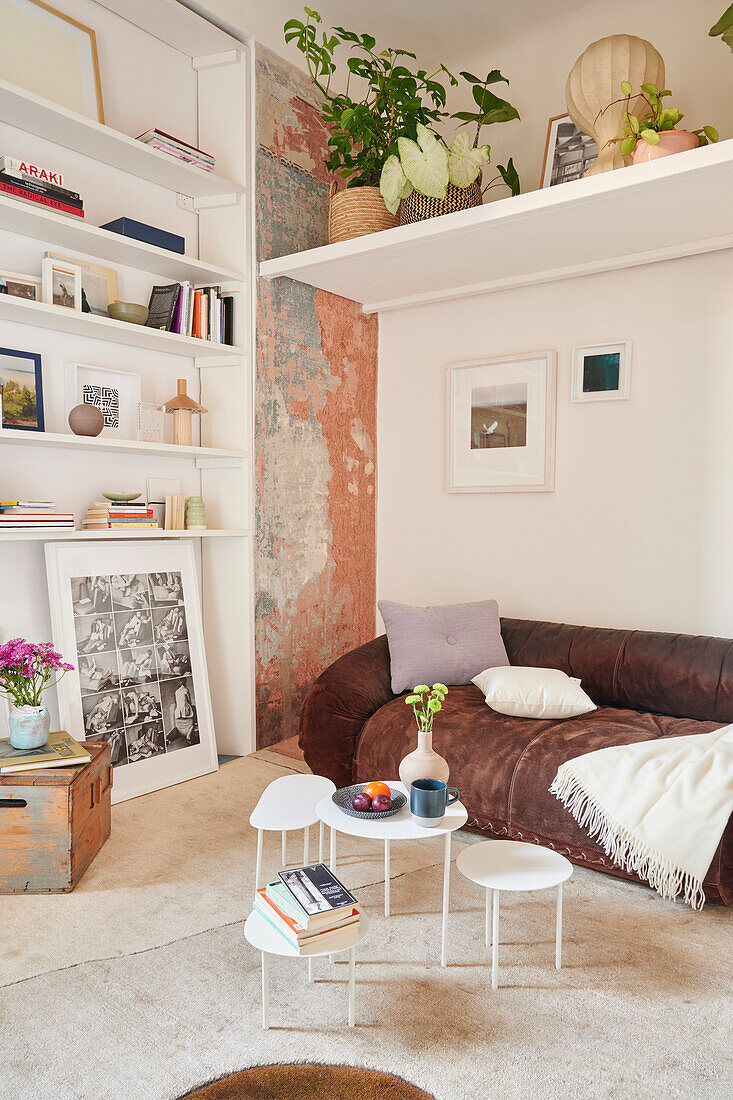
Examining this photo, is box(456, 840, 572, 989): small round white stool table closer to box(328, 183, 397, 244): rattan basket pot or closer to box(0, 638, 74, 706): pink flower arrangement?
box(0, 638, 74, 706): pink flower arrangement

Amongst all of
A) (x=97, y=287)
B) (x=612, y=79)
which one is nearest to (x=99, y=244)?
(x=97, y=287)

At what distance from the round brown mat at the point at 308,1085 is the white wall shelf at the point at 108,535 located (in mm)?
1875

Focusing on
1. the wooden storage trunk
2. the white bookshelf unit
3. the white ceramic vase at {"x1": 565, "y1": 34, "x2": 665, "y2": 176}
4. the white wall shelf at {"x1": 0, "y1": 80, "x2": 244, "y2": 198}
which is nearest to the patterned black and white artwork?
the white bookshelf unit

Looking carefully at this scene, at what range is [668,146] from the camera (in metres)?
2.67

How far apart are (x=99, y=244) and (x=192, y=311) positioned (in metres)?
0.49

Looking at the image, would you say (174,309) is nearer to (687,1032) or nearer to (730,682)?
(730,682)

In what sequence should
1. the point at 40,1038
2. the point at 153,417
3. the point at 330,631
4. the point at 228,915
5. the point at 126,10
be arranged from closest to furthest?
the point at 40,1038, the point at 228,915, the point at 126,10, the point at 153,417, the point at 330,631

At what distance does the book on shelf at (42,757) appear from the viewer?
7.85ft

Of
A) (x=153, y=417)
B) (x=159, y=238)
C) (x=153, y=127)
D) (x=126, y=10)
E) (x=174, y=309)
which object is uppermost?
(x=126, y=10)

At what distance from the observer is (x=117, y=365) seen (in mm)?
Answer: 3309

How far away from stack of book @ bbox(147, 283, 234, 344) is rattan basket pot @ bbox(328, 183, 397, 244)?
24.2 inches

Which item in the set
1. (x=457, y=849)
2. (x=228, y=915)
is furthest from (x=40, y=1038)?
(x=457, y=849)

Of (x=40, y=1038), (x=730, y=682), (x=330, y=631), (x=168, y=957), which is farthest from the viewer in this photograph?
(x=330, y=631)

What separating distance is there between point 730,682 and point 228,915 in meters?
1.96
